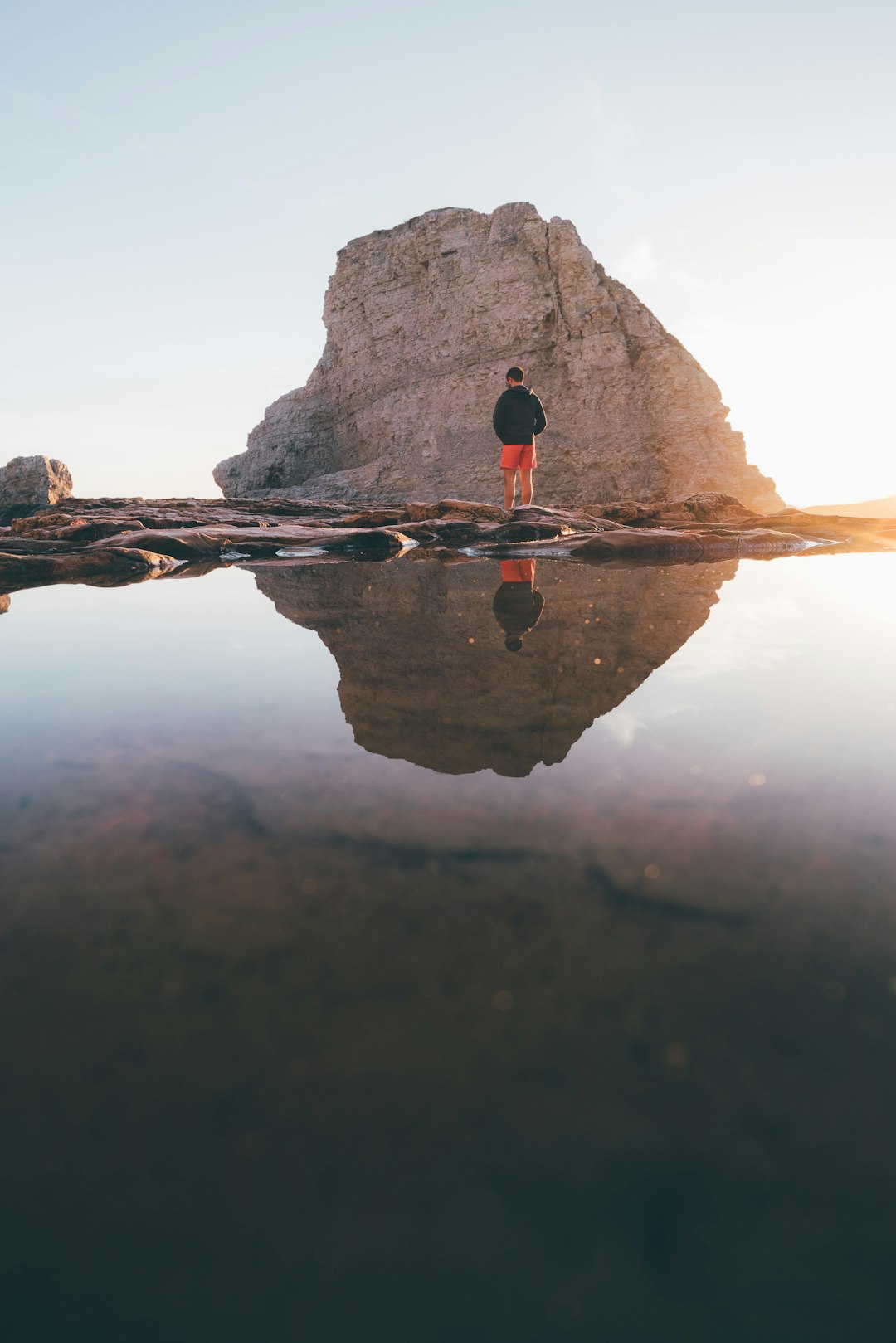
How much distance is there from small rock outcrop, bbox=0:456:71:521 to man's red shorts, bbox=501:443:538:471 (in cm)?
2060

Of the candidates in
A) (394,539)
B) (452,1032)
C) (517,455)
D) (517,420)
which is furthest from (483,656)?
(517,455)

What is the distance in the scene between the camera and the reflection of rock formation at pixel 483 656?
180cm

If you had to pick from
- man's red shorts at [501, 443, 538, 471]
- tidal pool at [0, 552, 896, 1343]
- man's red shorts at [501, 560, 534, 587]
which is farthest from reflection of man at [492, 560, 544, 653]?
man's red shorts at [501, 443, 538, 471]

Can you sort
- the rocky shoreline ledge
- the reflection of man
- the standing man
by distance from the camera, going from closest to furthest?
the reflection of man
the rocky shoreline ledge
the standing man

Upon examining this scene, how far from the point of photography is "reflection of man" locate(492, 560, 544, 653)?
307 cm

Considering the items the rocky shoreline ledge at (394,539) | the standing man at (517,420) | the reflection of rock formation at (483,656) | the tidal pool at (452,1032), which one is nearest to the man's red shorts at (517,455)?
the standing man at (517,420)

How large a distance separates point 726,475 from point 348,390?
18203 mm

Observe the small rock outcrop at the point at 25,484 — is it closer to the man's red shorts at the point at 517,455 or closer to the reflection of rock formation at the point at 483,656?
the man's red shorts at the point at 517,455

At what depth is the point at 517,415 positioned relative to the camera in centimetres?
938

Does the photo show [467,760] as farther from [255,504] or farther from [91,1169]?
[255,504]

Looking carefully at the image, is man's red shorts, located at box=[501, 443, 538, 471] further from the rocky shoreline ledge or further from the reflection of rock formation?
the reflection of rock formation

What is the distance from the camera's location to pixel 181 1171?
25.6 inches

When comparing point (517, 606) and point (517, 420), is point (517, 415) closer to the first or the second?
point (517, 420)

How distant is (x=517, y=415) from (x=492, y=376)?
→ 798 inches
